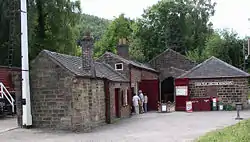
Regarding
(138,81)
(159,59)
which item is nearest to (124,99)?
(138,81)

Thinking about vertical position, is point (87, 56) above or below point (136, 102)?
above

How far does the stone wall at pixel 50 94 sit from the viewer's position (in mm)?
19031

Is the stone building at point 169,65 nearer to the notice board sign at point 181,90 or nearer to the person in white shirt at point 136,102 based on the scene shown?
the notice board sign at point 181,90

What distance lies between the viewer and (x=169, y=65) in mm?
45469

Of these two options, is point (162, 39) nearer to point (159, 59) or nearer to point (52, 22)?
point (159, 59)

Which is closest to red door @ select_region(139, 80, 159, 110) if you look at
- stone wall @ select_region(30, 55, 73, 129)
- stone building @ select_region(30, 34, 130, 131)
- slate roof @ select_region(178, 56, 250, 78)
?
slate roof @ select_region(178, 56, 250, 78)

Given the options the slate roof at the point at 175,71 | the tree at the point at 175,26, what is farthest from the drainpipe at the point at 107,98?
the tree at the point at 175,26

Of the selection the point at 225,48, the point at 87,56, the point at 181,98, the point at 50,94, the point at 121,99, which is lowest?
the point at 181,98

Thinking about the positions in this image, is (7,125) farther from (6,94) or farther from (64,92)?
(6,94)

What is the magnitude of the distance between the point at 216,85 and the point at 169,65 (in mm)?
12867

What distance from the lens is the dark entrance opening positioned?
155ft

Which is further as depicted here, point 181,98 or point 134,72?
point 181,98

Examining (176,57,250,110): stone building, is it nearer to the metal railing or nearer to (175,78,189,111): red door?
(175,78,189,111): red door

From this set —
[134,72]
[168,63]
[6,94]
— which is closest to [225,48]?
[168,63]
